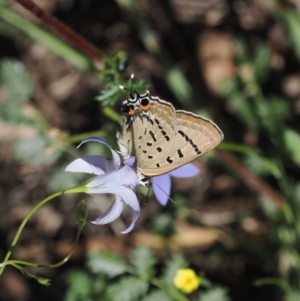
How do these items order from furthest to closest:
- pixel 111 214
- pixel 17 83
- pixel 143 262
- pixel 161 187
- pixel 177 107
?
1. pixel 177 107
2. pixel 17 83
3. pixel 143 262
4. pixel 161 187
5. pixel 111 214

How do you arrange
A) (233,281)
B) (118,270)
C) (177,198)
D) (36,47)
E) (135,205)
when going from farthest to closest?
1. (36,47)
2. (233,281)
3. (177,198)
4. (118,270)
5. (135,205)

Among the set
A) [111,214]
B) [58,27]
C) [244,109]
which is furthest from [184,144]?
[244,109]

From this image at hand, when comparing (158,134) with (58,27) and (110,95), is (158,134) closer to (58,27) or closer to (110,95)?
(110,95)

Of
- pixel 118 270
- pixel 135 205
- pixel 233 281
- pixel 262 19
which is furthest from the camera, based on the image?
pixel 262 19

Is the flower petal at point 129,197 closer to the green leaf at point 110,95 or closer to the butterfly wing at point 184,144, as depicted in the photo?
the butterfly wing at point 184,144

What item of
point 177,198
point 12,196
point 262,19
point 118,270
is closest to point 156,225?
point 177,198

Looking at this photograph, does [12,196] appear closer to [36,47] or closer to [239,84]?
[36,47]

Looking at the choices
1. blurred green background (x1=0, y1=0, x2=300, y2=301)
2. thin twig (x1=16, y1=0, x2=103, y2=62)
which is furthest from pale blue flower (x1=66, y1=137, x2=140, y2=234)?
blurred green background (x1=0, y1=0, x2=300, y2=301)
